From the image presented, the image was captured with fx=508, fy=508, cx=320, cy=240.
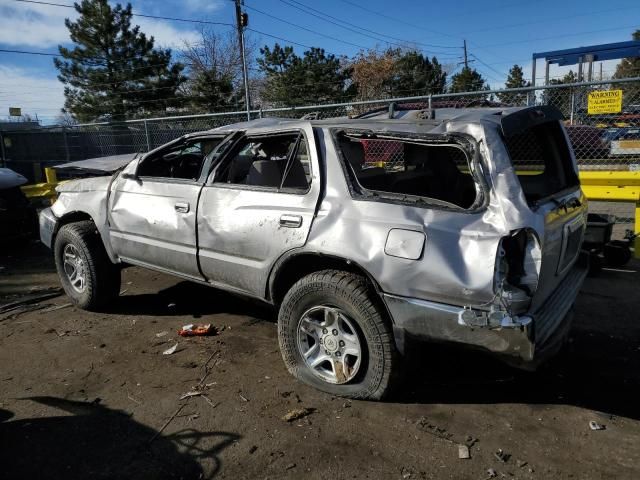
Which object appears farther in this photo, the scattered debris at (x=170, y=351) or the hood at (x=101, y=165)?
the hood at (x=101, y=165)

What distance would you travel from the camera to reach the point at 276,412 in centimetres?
310

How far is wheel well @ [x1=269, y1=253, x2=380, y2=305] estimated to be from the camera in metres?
3.03

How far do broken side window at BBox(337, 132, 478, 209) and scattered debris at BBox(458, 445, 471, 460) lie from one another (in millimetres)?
1310

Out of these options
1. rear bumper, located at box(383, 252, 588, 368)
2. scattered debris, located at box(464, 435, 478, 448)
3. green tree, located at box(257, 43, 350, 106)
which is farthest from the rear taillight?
green tree, located at box(257, 43, 350, 106)

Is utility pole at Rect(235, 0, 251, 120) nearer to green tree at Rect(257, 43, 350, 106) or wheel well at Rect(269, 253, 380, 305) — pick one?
green tree at Rect(257, 43, 350, 106)

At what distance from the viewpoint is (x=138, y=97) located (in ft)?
98.9

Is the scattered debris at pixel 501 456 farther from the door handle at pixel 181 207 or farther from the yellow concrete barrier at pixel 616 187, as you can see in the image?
the yellow concrete barrier at pixel 616 187

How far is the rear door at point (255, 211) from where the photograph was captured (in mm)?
3260

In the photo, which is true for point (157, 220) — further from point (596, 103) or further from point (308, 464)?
point (596, 103)

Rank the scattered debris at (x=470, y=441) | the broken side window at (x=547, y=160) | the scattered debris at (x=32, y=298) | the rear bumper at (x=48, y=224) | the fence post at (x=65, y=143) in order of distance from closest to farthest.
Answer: the scattered debris at (x=470, y=441), the broken side window at (x=547, y=160), the rear bumper at (x=48, y=224), the scattered debris at (x=32, y=298), the fence post at (x=65, y=143)

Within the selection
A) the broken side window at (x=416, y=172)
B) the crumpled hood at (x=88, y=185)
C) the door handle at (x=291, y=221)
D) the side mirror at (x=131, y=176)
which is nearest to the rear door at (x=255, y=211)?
the door handle at (x=291, y=221)

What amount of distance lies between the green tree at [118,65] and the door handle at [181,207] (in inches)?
1098

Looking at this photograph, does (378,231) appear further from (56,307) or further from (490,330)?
(56,307)

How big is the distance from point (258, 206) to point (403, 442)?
5.69 feet
